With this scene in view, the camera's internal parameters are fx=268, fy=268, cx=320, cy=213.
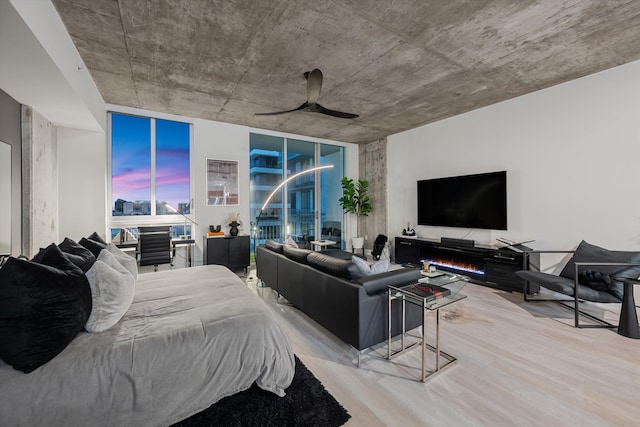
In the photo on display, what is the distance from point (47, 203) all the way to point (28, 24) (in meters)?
2.43

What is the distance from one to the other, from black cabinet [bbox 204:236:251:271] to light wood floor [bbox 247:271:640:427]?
2333 millimetres

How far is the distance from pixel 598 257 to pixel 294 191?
5400 mm

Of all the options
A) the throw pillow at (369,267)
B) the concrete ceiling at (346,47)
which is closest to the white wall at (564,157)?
the concrete ceiling at (346,47)

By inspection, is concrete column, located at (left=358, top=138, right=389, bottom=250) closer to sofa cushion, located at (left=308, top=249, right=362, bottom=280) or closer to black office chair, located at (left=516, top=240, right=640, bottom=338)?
black office chair, located at (left=516, top=240, right=640, bottom=338)

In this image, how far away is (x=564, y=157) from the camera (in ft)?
12.4

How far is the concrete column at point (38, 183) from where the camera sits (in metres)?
2.83

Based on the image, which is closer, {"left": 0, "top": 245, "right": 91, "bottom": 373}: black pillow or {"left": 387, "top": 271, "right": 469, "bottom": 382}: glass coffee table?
{"left": 0, "top": 245, "right": 91, "bottom": 373}: black pillow

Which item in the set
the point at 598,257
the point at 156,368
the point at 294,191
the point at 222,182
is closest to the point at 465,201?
the point at 598,257

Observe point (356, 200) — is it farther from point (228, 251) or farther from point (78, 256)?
point (78, 256)

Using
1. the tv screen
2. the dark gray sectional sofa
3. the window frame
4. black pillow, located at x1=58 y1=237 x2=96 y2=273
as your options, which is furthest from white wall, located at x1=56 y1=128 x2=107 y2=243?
the tv screen

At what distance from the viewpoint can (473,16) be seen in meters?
2.40

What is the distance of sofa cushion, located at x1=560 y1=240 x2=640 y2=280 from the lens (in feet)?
9.73

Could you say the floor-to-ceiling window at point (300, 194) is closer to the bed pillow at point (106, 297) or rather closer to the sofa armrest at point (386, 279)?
the sofa armrest at point (386, 279)

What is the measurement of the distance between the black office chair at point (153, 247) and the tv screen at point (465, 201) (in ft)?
15.6
